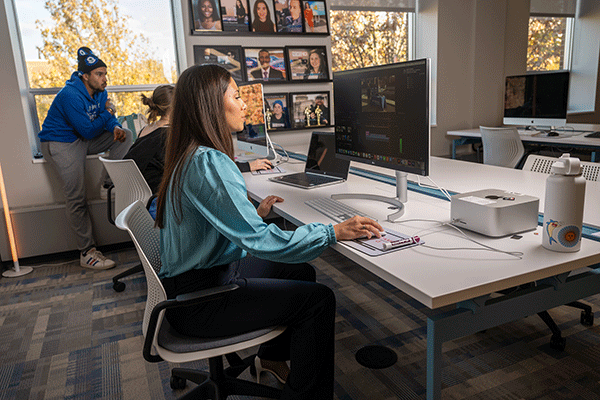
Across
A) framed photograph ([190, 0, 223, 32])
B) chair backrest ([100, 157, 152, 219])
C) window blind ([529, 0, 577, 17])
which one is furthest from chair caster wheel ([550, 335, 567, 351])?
window blind ([529, 0, 577, 17])

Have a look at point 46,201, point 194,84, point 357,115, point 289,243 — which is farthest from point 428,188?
point 46,201

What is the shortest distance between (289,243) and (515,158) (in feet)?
11.1

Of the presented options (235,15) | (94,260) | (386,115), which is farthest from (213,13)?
(386,115)

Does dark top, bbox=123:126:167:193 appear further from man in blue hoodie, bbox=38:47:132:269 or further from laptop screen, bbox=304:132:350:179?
laptop screen, bbox=304:132:350:179

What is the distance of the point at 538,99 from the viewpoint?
4359mm

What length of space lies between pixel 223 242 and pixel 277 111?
281cm

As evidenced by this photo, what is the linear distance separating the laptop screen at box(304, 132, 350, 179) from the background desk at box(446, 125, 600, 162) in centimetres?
243

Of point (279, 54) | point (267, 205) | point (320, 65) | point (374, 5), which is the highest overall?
point (374, 5)

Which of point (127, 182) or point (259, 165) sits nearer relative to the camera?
point (127, 182)

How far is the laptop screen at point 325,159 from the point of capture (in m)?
2.24

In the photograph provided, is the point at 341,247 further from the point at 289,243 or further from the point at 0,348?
the point at 0,348

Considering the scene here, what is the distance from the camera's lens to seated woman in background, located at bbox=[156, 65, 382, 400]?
1.22 meters

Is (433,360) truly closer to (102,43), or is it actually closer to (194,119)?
(194,119)

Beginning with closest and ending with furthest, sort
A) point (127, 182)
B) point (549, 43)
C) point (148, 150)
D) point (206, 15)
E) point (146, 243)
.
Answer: point (146, 243) → point (127, 182) → point (148, 150) → point (206, 15) → point (549, 43)
